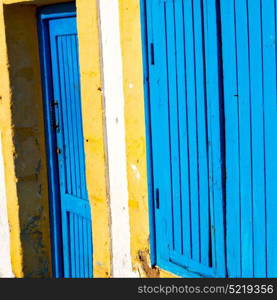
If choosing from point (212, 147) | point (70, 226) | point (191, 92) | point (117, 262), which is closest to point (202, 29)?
point (191, 92)

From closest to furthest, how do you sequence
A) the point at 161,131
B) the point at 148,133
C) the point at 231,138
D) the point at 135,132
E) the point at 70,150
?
the point at 231,138 → the point at 161,131 → the point at 148,133 → the point at 135,132 → the point at 70,150

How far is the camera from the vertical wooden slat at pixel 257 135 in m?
2.99

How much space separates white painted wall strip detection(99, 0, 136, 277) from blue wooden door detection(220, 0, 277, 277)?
94 centimetres

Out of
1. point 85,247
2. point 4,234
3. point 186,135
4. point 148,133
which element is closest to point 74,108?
point 85,247

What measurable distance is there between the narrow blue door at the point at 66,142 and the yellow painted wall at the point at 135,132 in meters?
0.88

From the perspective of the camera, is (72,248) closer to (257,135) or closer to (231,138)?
(231,138)

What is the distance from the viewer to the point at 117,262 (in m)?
4.26

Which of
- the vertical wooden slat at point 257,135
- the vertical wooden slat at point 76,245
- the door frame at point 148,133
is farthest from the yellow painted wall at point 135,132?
the vertical wooden slat at point 76,245

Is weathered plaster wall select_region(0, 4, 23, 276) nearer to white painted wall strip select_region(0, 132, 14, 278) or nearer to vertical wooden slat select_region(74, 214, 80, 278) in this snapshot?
white painted wall strip select_region(0, 132, 14, 278)

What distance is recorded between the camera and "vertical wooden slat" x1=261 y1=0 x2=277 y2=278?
292 cm

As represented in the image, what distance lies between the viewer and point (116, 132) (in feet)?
13.5

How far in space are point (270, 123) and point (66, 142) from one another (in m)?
2.36

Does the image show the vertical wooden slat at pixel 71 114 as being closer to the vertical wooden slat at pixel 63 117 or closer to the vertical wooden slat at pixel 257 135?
the vertical wooden slat at pixel 63 117

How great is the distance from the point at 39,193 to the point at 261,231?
268 centimetres
